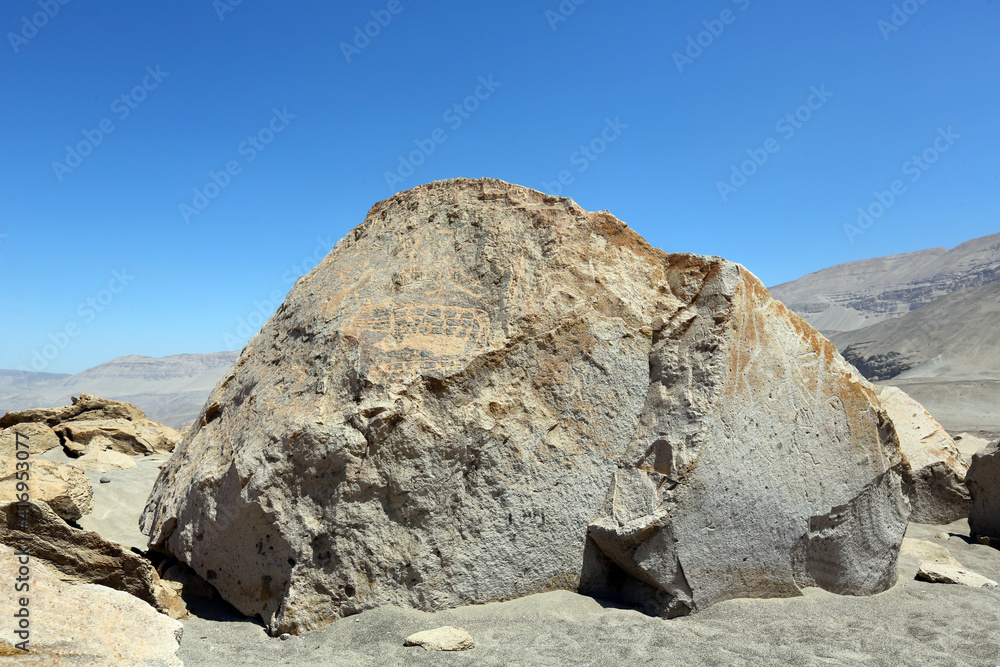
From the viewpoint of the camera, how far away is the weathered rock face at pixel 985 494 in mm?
5277

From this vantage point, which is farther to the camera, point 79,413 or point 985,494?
point 79,413

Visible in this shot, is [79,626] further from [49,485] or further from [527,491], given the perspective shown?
[527,491]

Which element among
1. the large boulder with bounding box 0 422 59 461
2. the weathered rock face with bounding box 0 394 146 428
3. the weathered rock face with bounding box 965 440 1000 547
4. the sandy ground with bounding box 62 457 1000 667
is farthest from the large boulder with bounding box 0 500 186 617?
the weathered rock face with bounding box 0 394 146 428

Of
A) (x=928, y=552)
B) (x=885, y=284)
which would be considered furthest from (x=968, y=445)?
(x=885, y=284)

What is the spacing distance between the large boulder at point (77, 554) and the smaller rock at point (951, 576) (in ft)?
14.1

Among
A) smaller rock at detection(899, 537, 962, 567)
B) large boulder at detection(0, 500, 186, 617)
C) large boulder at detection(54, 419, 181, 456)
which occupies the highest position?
large boulder at detection(54, 419, 181, 456)

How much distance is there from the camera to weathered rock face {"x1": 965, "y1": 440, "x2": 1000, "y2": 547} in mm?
5277

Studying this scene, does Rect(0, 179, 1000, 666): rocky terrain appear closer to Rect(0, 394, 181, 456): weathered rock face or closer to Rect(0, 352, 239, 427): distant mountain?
Rect(0, 394, 181, 456): weathered rock face

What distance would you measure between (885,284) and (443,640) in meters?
90.9

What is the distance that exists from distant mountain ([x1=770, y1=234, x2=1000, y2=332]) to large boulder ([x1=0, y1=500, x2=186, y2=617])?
67.7m

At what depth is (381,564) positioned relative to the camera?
3.26 metres

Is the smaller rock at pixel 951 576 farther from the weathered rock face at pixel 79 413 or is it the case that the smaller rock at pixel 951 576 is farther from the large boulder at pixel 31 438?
the weathered rock face at pixel 79 413

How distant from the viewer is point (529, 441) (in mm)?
3510

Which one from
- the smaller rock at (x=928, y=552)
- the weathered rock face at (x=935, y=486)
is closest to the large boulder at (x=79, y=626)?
the smaller rock at (x=928, y=552)
